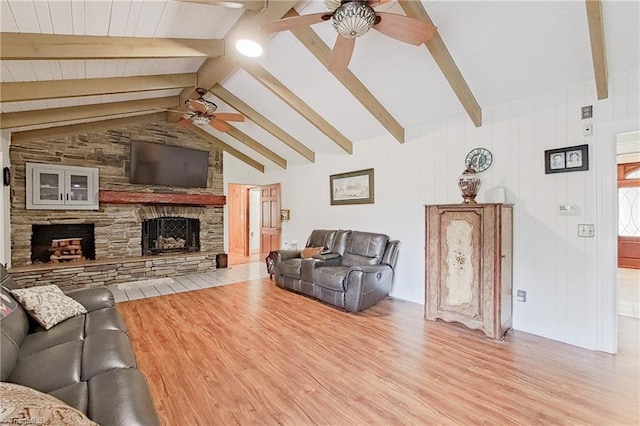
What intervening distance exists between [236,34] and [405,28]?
1.83 meters

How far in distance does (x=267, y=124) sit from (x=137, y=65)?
226 cm

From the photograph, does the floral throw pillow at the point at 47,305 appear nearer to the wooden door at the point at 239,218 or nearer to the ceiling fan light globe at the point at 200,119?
the ceiling fan light globe at the point at 200,119

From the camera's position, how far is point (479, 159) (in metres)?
3.59

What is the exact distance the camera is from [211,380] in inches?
90.6

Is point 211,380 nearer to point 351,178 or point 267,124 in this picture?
point 351,178

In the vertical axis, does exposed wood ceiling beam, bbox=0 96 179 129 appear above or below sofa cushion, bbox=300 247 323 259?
above

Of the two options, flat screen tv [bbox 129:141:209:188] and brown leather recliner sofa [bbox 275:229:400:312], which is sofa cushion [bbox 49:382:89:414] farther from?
flat screen tv [bbox 129:141:209:188]

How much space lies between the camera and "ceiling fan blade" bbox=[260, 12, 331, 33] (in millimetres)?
2166

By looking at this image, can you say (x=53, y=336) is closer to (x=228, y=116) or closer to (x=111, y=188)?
(x=228, y=116)

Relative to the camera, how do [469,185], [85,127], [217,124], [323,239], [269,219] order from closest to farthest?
[469,185]
[217,124]
[323,239]
[85,127]
[269,219]

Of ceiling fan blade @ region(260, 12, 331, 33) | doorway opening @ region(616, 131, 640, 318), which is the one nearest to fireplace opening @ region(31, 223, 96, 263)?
ceiling fan blade @ region(260, 12, 331, 33)

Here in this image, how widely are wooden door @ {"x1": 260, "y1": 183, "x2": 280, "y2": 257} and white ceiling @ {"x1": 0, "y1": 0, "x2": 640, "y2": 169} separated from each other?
331cm

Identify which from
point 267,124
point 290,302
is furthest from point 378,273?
point 267,124

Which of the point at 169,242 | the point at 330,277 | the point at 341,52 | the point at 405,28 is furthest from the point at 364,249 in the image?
the point at 169,242
